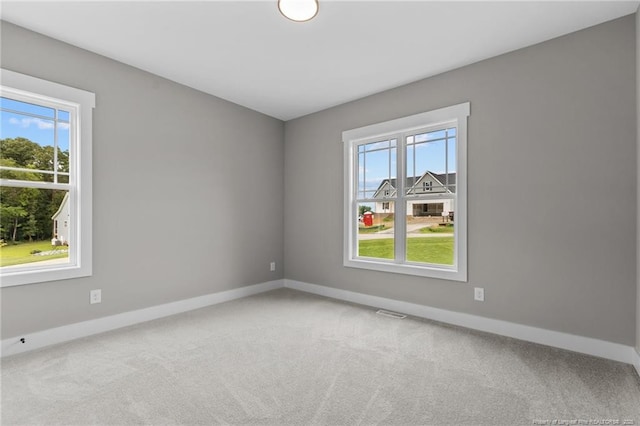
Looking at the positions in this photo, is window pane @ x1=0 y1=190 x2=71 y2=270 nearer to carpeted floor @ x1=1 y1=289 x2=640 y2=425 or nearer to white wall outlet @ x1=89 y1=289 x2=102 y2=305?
white wall outlet @ x1=89 y1=289 x2=102 y2=305

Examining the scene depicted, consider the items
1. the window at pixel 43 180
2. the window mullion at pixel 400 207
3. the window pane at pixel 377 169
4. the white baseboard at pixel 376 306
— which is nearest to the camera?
the white baseboard at pixel 376 306

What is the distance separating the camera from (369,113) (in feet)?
13.0

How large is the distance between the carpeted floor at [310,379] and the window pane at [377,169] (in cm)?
170

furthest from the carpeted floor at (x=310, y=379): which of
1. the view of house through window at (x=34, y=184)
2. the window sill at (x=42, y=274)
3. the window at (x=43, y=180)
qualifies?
the view of house through window at (x=34, y=184)

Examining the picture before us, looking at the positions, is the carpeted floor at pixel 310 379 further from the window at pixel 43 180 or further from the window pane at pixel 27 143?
the window pane at pixel 27 143

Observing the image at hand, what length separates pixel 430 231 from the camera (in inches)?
142

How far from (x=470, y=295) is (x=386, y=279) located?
95 centimetres

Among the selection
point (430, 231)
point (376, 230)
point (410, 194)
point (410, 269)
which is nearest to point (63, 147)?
point (376, 230)

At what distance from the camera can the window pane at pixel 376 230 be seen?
3.95 m

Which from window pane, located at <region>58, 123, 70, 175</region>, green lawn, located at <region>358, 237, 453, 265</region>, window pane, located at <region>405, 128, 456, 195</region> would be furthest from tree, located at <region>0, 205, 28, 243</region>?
window pane, located at <region>405, 128, 456, 195</region>

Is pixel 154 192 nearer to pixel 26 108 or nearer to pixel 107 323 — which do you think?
pixel 26 108

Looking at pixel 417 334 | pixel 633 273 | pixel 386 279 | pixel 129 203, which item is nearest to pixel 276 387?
pixel 417 334

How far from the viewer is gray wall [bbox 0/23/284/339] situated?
2.74 metres

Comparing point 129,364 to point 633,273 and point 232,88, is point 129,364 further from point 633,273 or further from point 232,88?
point 633,273
